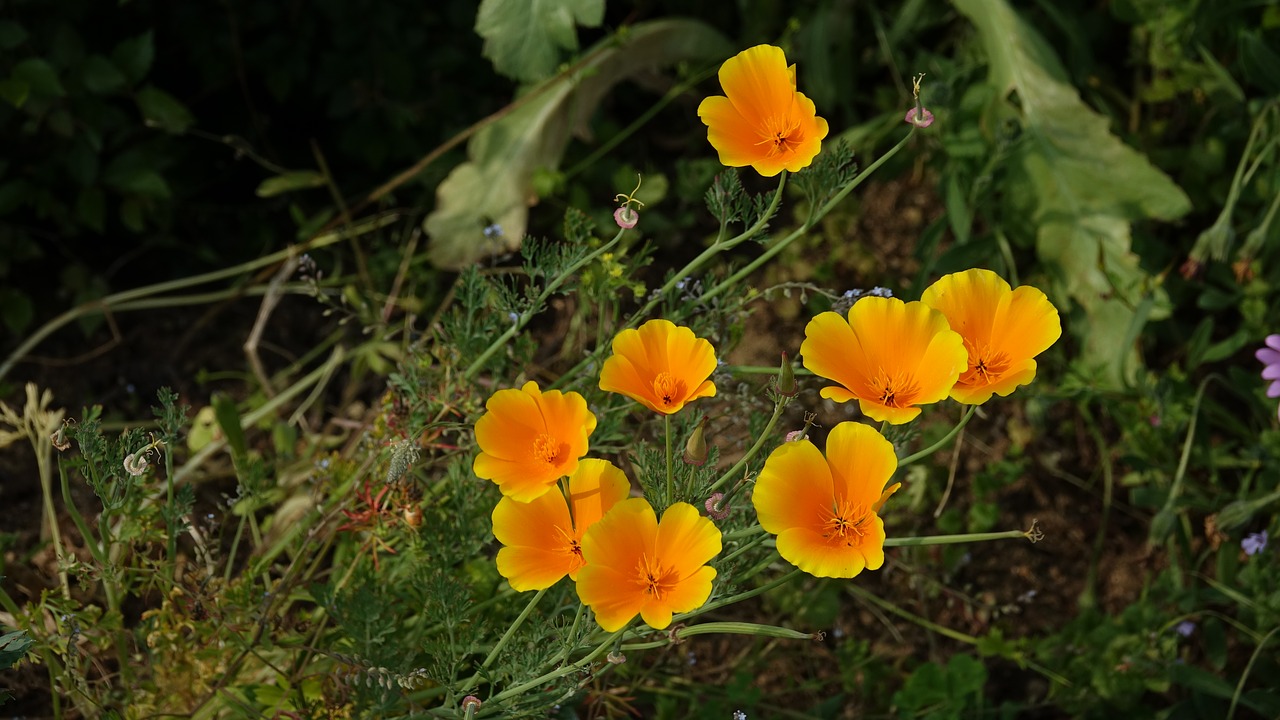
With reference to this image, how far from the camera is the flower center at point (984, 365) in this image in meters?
1.29

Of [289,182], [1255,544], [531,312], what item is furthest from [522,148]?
[1255,544]

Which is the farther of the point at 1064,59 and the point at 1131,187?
the point at 1064,59

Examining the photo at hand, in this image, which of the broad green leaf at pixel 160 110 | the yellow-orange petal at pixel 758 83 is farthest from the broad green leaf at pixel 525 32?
the yellow-orange petal at pixel 758 83

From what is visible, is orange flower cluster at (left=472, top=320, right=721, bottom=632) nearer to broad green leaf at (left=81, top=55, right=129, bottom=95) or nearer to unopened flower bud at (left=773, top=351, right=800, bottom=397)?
unopened flower bud at (left=773, top=351, right=800, bottom=397)

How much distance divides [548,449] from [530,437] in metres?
0.04

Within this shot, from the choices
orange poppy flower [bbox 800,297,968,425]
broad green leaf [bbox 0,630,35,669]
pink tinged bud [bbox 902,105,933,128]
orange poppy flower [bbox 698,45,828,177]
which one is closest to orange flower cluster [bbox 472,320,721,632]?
orange poppy flower [bbox 800,297,968,425]

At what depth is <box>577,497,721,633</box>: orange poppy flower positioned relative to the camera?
1211 mm

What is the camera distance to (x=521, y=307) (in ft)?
5.26

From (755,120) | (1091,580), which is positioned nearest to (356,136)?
(755,120)

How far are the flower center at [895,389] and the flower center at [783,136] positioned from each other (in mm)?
295

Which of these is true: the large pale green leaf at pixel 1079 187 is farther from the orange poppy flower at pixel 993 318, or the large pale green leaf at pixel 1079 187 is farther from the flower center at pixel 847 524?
the flower center at pixel 847 524

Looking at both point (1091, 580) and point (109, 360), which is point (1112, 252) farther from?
point (109, 360)

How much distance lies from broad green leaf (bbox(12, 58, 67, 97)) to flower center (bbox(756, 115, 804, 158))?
155 cm

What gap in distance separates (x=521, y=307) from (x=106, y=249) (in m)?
1.47
